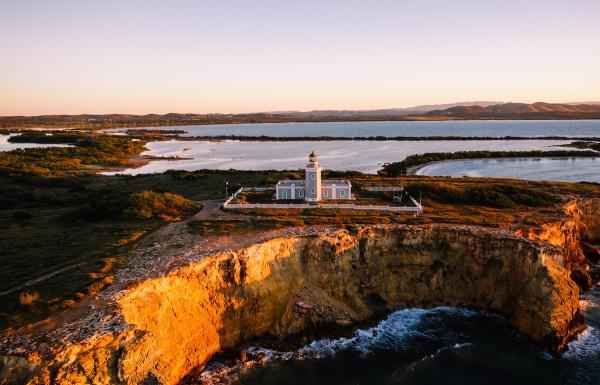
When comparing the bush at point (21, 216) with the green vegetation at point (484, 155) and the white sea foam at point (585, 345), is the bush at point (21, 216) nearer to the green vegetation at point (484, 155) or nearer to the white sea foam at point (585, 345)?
the white sea foam at point (585, 345)

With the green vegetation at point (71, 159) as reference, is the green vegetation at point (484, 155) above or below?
below

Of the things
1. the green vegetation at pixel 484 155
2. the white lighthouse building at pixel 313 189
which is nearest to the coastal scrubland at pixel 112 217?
the white lighthouse building at pixel 313 189

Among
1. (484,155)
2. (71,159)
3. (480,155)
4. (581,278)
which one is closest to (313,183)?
(581,278)

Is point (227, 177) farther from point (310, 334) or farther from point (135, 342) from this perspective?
point (135, 342)

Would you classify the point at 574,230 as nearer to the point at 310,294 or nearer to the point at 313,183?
the point at 313,183

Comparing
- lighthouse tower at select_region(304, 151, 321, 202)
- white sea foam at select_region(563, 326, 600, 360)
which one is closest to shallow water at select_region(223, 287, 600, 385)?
white sea foam at select_region(563, 326, 600, 360)

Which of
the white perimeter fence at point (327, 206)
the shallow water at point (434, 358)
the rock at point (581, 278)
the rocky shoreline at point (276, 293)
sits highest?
the white perimeter fence at point (327, 206)
